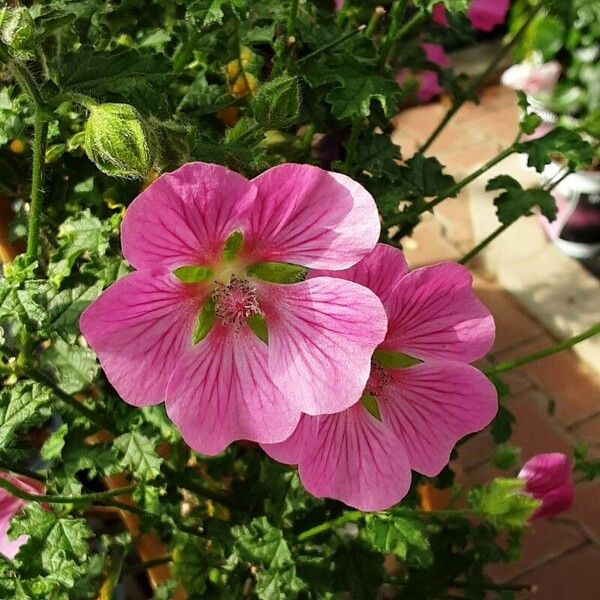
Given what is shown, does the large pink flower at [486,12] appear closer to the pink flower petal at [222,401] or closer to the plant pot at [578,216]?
the pink flower petal at [222,401]

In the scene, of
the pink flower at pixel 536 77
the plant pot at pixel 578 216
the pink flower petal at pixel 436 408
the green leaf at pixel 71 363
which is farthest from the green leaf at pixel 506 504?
the pink flower at pixel 536 77

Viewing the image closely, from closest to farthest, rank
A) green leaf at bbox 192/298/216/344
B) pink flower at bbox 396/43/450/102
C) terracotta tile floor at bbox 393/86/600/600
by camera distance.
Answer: green leaf at bbox 192/298/216/344, pink flower at bbox 396/43/450/102, terracotta tile floor at bbox 393/86/600/600

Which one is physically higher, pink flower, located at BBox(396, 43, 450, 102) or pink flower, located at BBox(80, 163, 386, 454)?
pink flower, located at BBox(80, 163, 386, 454)

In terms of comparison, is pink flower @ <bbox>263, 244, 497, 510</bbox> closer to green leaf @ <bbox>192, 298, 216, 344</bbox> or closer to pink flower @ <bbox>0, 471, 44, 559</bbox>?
green leaf @ <bbox>192, 298, 216, 344</bbox>

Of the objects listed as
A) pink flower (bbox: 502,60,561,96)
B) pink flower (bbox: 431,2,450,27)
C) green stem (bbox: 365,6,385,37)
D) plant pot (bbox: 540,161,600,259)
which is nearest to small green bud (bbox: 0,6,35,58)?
green stem (bbox: 365,6,385,37)

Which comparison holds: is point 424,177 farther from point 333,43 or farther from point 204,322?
point 204,322

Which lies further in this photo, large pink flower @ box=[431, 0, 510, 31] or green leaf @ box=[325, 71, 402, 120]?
large pink flower @ box=[431, 0, 510, 31]

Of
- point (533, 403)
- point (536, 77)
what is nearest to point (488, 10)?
point (533, 403)
